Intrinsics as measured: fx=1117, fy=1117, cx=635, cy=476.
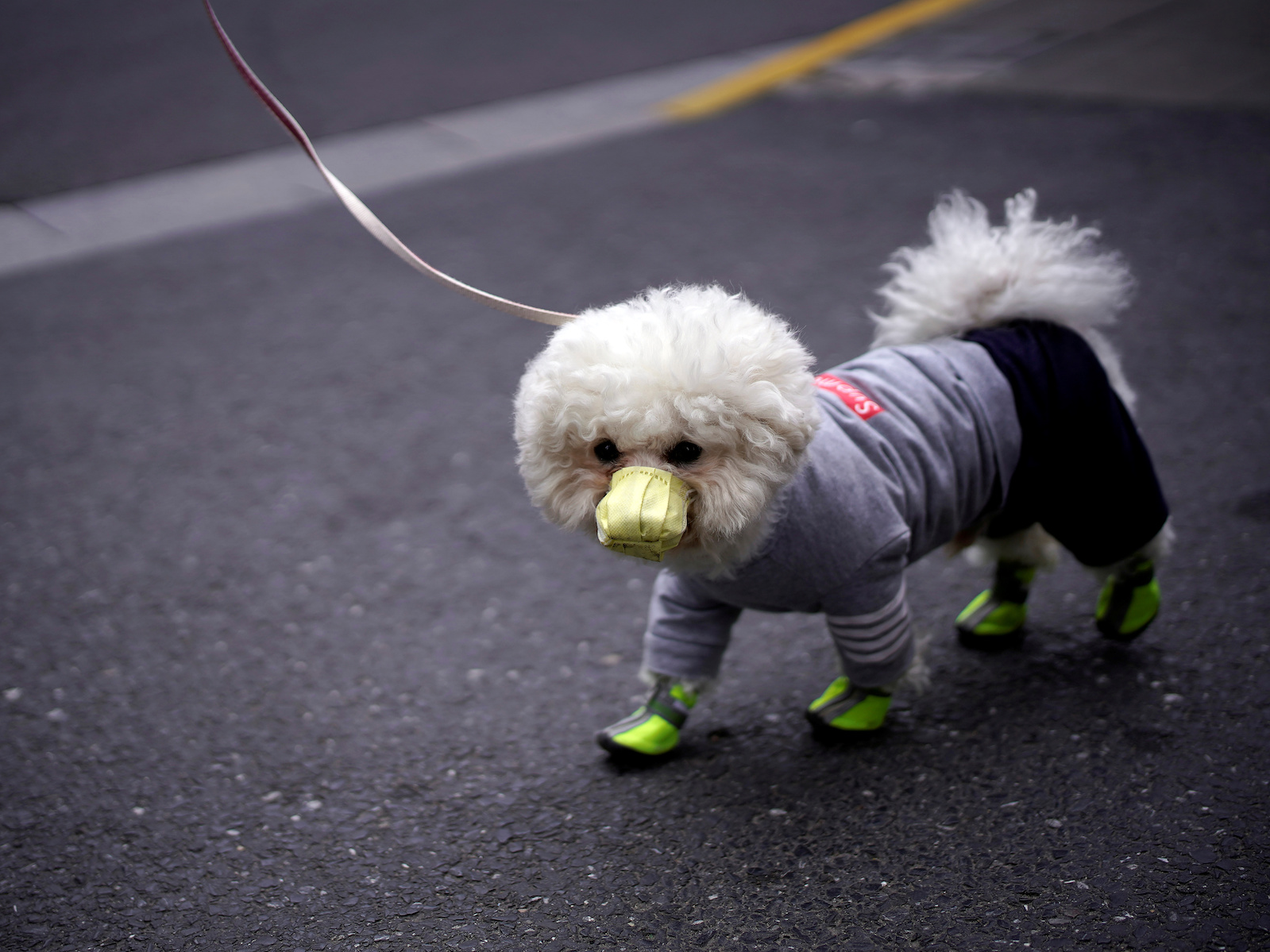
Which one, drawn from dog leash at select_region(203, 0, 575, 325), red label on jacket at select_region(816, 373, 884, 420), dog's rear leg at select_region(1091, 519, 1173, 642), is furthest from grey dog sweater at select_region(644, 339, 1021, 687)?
dog leash at select_region(203, 0, 575, 325)

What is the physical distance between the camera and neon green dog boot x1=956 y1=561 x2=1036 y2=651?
2.58 m

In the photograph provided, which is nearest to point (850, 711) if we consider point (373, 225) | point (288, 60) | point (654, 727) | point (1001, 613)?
point (654, 727)

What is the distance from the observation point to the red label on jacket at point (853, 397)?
2.12 m

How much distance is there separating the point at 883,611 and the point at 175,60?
308 inches

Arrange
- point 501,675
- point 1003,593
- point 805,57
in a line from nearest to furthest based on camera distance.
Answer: point 1003,593 → point 501,675 → point 805,57

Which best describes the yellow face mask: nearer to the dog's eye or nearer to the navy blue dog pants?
the dog's eye

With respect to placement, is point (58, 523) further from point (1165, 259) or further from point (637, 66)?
point (637, 66)

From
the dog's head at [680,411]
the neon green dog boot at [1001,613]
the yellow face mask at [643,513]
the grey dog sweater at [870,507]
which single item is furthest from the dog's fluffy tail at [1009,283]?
the yellow face mask at [643,513]

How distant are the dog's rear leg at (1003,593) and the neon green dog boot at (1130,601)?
14 cm

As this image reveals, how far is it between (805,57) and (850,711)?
579cm

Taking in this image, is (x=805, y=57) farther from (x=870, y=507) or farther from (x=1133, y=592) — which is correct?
(x=870, y=507)

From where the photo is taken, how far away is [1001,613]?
8.53 ft

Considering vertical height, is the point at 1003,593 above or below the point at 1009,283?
below

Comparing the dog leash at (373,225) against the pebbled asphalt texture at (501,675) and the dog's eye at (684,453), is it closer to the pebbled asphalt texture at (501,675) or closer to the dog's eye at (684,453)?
the dog's eye at (684,453)
